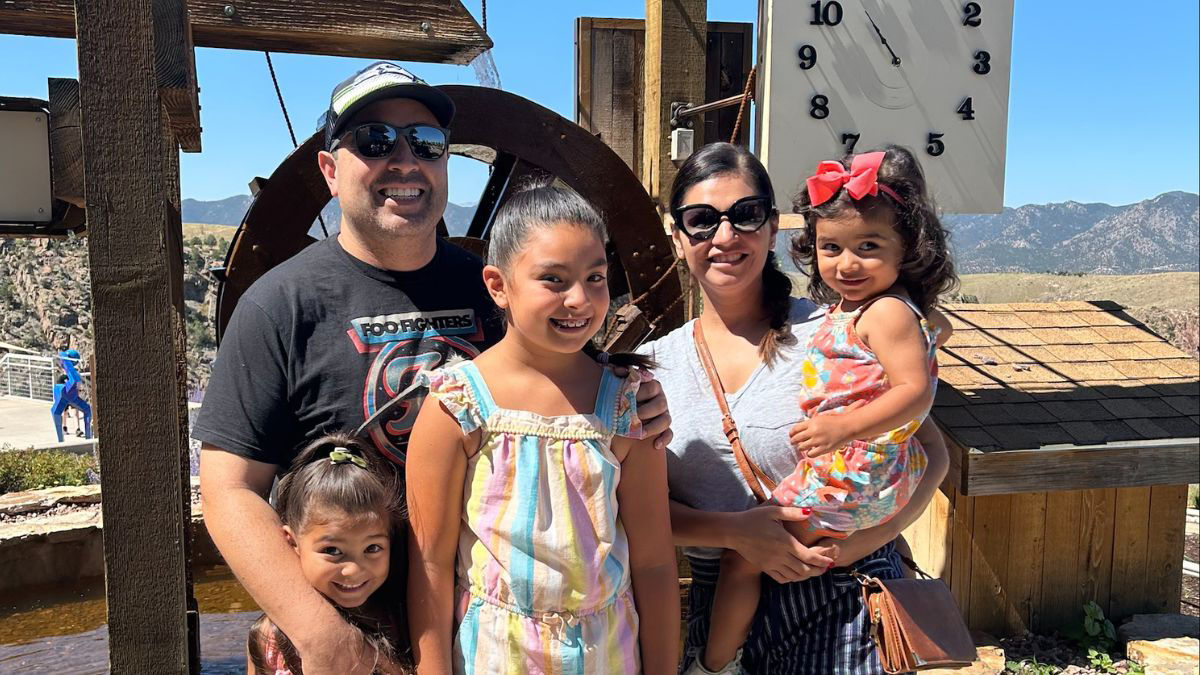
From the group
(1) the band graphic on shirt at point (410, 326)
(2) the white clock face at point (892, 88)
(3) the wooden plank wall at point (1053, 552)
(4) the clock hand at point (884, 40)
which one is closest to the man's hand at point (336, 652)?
(1) the band graphic on shirt at point (410, 326)

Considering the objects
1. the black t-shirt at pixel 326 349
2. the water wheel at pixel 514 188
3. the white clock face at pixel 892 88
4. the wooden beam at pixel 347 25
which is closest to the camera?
the black t-shirt at pixel 326 349

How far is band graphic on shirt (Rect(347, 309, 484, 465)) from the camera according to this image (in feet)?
5.73

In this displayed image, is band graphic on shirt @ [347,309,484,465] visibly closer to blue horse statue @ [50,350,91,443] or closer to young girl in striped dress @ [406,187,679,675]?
young girl in striped dress @ [406,187,679,675]

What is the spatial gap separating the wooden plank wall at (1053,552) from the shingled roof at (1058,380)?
1.31 feet

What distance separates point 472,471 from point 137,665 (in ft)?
2.49

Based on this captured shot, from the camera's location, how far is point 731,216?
1.86 m

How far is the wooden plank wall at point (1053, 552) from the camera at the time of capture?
4.16m

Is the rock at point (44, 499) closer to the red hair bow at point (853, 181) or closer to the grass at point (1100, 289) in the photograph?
the red hair bow at point (853, 181)

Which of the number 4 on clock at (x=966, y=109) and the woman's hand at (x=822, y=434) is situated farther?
the number 4 on clock at (x=966, y=109)

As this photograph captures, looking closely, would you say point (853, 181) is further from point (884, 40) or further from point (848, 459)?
point (884, 40)

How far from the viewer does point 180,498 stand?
1675mm

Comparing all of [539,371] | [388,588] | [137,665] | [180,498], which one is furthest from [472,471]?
[137,665]

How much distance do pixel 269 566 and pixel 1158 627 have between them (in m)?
4.34

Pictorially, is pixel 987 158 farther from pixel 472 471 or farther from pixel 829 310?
pixel 472 471
